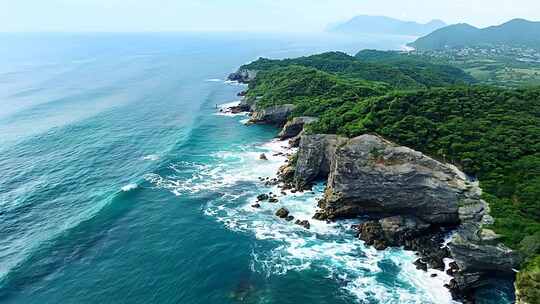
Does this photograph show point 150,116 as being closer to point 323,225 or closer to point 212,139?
point 212,139

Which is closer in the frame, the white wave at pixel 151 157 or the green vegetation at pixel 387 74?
the white wave at pixel 151 157

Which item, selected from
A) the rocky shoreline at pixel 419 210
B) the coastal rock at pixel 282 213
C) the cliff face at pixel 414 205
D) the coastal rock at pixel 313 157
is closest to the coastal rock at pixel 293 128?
the coastal rock at pixel 313 157

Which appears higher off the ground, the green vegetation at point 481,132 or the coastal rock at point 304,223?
the green vegetation at point 481,132

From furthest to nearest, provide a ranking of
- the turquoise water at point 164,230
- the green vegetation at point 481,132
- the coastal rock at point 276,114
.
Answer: the coastal rock at point 276,114 → the green vegetation at point 481,132 → the turquoise water at point 164,230

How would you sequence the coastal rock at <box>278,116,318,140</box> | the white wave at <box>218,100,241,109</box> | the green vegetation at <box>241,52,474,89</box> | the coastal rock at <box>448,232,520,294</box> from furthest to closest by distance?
the green vegetation at <box>241,52,474,89</box>, the white wave at <box>218,100,241,109</box>, the coastal rock at <box>278,116,318,140</box>, the coastal rock at <box>448,232,520,294</box>

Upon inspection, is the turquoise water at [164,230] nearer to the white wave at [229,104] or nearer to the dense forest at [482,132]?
the dense forest at [482,132]

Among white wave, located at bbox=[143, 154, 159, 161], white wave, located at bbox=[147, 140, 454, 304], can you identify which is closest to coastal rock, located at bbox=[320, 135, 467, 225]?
white wave, located at bbox=[147, 140, 454, 304]

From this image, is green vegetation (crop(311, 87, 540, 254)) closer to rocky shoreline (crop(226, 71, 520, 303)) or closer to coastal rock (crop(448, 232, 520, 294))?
coastal rock (crop(448, 232, 520, 294))
